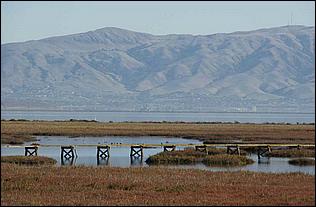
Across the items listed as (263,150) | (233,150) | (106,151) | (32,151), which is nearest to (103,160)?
(106,151)

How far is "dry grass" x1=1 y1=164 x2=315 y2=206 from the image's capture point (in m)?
29.2

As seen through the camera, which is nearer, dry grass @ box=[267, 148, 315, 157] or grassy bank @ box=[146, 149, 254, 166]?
grassy bank @ box=[146, 149, 254, 166]

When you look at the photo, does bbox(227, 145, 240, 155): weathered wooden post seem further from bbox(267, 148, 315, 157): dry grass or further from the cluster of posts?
bbox(267, 148, 315, 157): dry grass

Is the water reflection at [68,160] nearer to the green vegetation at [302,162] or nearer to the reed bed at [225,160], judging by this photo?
the reed bed at [225,160]

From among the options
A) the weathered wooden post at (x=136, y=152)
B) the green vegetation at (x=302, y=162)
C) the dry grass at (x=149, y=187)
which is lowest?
the dry grass at (x=149, y=187)

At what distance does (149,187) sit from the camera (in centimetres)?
3438

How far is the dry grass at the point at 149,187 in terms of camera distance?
29.2m

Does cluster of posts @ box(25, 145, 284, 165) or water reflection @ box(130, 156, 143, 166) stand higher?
cluster of posts @ box(25, 145, 284, 165)

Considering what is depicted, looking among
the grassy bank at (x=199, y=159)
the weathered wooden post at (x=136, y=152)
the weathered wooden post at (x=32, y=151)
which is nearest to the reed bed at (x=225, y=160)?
the grassy bank at (x=199, y=159)

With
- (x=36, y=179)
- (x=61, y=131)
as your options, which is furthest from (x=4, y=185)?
(x=61, y=131)

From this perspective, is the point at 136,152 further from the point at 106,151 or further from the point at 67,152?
the point at 67,152

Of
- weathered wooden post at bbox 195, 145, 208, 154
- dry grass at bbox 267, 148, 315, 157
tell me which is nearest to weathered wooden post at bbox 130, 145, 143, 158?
weathered wooden post at bbox 195, 145, 208, 154

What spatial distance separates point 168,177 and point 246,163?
23.1 m

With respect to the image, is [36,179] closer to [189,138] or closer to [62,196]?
[62,196]
